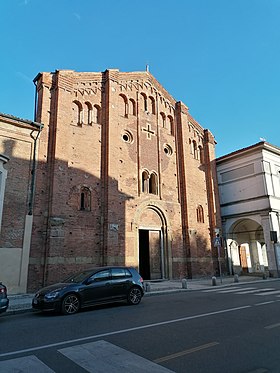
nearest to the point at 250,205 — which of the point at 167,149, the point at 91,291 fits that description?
the point at 167,149

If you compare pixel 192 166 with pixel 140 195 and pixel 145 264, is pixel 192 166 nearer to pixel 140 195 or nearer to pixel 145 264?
pixel 140 195

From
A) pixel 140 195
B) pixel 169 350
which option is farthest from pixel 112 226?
pixel 169 350

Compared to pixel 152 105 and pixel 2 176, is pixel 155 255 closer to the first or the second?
pixel 2 176

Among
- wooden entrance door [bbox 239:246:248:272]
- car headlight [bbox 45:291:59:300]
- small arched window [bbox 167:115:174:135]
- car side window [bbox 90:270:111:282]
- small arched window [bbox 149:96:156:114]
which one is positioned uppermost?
small arched window [bbox 149:96:156:114]

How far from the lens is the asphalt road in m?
4.34

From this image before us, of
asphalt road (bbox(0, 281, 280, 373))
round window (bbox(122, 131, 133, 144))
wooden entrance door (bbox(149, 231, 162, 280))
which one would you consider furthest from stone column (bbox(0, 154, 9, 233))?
wooden entrance door (bbox(149, 231, 162, 280))

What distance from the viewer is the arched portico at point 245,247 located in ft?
83.0

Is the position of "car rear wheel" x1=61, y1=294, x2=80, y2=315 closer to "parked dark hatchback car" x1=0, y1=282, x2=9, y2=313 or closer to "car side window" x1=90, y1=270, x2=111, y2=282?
"car side window" x1=90, y1=270, x2=111, y2=282

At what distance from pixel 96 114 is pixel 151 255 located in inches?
404

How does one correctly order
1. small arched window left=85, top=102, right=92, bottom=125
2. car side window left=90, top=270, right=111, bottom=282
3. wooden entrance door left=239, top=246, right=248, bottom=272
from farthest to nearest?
1. wooden entrance door left=239, top=246, right=248, bottom=272
2. small arched window left=85, top=102, right=92, bottom=125
3. car side window left=90, top=270, right=111, bottom=282

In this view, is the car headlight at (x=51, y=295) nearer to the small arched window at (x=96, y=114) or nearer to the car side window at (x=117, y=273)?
the car side window at (x=117, y=273)

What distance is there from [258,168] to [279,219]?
4501 millimetres

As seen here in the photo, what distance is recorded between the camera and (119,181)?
752 inches

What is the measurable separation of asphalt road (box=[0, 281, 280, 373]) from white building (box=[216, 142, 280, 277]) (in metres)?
15.8
